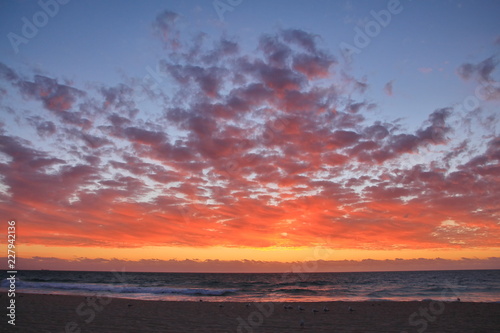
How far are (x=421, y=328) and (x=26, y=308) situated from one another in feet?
70.6

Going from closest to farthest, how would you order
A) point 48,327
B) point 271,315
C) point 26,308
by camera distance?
point 48,327 < point 271,315 < point 26,308

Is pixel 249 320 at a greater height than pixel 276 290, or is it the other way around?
pixel 249 320

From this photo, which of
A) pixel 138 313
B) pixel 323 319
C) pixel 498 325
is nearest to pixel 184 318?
pixel 138 313

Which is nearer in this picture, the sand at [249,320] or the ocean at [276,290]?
the sand at [249,320]

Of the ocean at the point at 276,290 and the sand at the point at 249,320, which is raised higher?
the sand at the point at 249,320

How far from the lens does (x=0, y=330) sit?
12586 millimetres

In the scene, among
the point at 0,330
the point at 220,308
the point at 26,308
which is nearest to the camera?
the point at 0,330

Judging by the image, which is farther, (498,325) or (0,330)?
(498,325)

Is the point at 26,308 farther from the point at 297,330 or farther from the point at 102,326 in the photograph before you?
the point at 297,330

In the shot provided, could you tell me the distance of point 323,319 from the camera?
16438 mm

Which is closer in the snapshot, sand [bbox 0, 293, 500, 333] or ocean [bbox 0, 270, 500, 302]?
sand [bbox 0, 293, 500, 333]

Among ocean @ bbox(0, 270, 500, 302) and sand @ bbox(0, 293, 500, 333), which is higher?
sand @ bbox(0, 293, 500, 333)

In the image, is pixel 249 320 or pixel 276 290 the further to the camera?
pixel 276 290

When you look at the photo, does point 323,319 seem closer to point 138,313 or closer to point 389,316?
point 389,316
